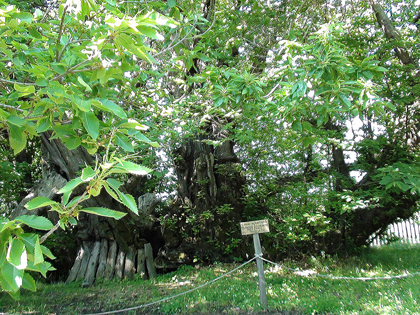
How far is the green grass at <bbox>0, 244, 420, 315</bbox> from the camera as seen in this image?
14.4 ft

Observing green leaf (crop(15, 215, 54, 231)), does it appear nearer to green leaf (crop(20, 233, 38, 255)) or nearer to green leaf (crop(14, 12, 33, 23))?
green leaf (crop(20, 233, 38, 255))

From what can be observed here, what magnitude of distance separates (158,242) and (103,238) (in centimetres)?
166

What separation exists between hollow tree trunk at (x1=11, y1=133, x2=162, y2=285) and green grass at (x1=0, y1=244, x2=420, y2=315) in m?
0.59

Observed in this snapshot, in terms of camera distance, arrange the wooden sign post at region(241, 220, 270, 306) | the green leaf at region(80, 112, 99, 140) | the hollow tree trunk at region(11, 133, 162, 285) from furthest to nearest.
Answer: the hollow tree trunk at region(11, 133, 162, 285) < the wooden sign post at region(241, 220, 270, 306) < the green leaf at region(80, 112, 99, 140)

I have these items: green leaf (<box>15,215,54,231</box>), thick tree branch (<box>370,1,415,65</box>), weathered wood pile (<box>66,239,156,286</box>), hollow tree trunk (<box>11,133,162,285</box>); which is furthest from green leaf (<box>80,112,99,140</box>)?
thick tree branch (<box>370,1,415,65</box>)

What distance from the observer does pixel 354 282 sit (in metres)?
5.59

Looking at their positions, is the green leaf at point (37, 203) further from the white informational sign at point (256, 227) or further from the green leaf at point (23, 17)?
the white informational sign at point (256, 227)

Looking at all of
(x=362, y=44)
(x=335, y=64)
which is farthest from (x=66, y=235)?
(x=362, y=44)

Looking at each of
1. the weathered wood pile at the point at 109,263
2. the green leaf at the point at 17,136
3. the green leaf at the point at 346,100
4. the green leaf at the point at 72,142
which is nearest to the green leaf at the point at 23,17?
the green leaf at the point at 17,136

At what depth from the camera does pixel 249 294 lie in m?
5.24

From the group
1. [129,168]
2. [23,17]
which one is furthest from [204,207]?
[129,168]

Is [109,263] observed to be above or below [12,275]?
below

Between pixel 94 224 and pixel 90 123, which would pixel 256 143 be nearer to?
pixel 94 224

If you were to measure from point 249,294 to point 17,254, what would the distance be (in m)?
4.65
